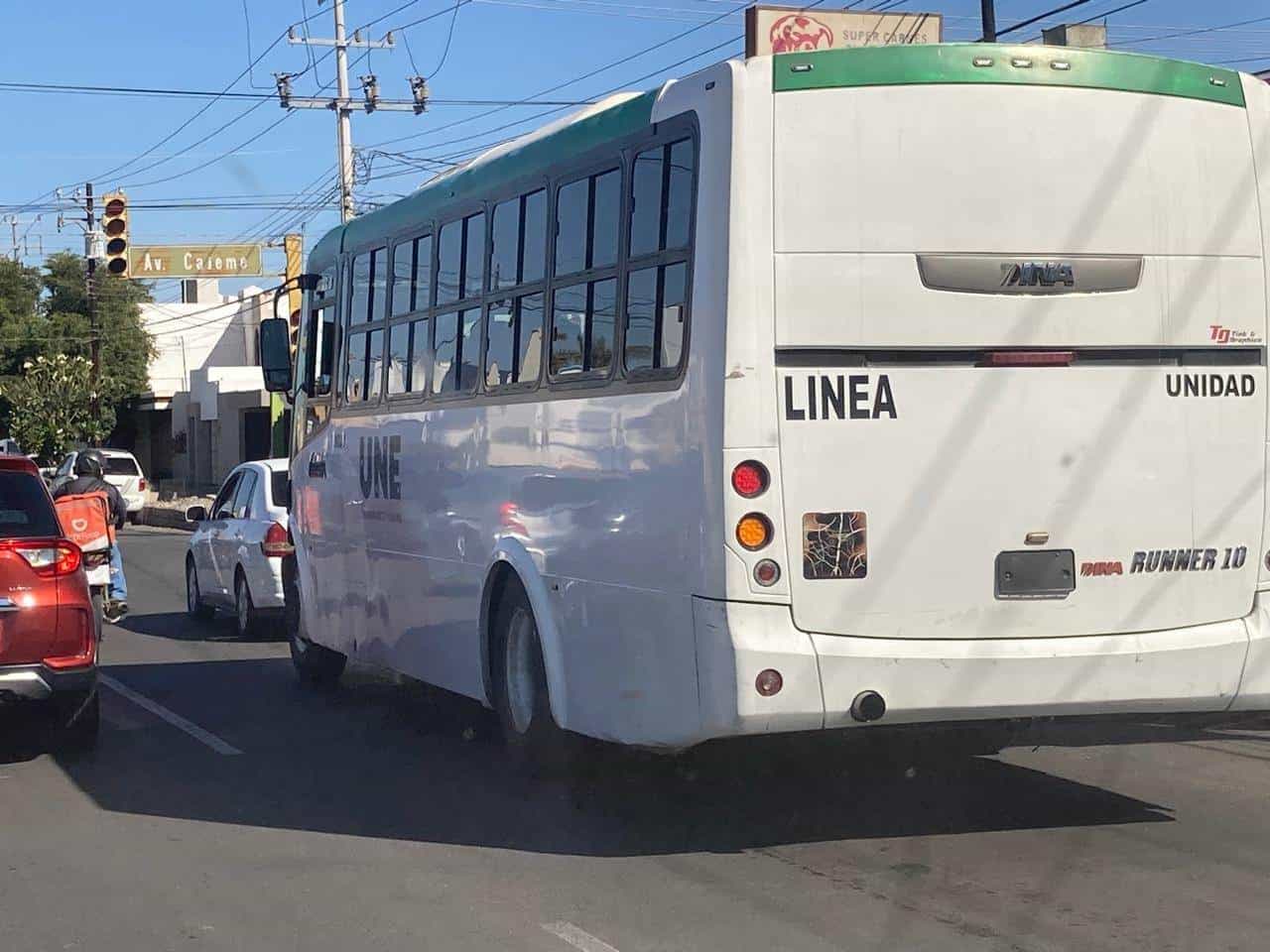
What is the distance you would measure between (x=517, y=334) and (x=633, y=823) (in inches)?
102

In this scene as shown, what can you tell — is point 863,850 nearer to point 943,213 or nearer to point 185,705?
point 943,213

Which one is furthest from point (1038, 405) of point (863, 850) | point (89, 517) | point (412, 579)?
point (89, 517)

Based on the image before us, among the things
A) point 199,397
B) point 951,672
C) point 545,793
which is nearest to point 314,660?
point 545,793

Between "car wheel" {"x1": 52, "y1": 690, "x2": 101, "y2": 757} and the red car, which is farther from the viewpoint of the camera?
"car wheel" {"x1": 52, "y1": 690, "x2": 101, "y2": 757}

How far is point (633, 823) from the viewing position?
8055 mm

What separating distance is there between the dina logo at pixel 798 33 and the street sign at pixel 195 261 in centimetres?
4187

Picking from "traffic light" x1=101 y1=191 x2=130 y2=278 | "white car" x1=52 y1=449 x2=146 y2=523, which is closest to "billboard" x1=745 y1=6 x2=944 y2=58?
"traffic light" x1=101 y1=191 x2=130 y2=278

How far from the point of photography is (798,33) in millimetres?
14430

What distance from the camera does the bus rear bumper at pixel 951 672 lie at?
6.88 meters

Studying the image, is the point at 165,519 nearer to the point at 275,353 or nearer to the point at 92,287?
the point at 92,287

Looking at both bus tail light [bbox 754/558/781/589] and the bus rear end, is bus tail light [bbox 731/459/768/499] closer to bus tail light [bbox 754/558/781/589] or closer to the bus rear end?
the bus rear end

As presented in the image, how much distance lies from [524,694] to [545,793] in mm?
521

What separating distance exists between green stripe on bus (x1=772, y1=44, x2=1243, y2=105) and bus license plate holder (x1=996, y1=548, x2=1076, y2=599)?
6.30ft

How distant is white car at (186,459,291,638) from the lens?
A: 15931 millimetres
